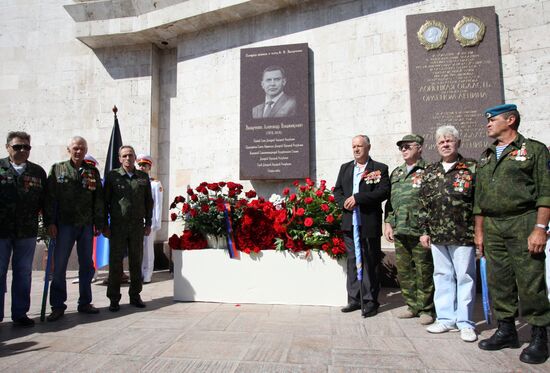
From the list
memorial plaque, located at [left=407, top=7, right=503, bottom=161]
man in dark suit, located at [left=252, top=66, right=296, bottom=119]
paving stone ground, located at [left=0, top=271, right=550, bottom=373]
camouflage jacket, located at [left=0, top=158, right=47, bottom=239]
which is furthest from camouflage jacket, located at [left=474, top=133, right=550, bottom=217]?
camouflage jacket, located at [left=0, top=158, right=47, bottom=239]

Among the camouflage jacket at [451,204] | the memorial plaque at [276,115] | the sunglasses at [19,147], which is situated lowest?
the camouflage jacket at [451,204]

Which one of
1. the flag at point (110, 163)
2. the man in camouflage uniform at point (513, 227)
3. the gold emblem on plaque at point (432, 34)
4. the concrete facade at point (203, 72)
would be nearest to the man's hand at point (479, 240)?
the man in camouflage uniform at point (513, 227)

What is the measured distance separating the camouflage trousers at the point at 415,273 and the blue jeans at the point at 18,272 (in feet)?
12.3

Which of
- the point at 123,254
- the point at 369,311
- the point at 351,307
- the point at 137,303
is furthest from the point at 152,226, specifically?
the point at 369,311

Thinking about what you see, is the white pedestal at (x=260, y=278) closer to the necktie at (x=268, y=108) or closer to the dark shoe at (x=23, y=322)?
the dark shoe at (x=23, y=322)

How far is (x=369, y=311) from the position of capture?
11.9ft

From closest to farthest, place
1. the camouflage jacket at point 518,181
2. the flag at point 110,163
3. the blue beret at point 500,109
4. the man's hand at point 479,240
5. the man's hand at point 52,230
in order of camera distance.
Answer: the camouflage jacket at point 518,181, the blue beret at point 500,109, the man's hand at point 479,240, the man's hand at point 52,230, the flag at point 110,163

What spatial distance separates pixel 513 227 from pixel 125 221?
3.78 m

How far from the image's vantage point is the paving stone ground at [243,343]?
234 cm

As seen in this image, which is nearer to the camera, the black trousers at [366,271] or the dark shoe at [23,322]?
the dark shoe at [23,322]

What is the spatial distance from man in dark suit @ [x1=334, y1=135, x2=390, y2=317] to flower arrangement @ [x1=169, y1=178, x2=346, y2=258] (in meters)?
0.23

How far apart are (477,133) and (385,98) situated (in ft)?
4.82

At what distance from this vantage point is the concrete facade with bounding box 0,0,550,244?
18.7 feet

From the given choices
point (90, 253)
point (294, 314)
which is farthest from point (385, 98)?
point (90, 253)
